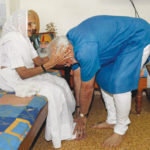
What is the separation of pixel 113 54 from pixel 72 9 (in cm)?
144

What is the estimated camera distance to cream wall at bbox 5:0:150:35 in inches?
103

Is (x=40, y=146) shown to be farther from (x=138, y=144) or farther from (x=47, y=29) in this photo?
(x=47, y=29)

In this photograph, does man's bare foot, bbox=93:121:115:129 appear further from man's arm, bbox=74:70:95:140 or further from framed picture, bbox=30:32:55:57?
framed picture, bbox=30:32:55:57

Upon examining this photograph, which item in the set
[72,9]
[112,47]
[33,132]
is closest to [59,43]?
[112,47]

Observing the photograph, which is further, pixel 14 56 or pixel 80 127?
pixel 80 127

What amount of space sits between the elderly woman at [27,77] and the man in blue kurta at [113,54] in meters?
0.19

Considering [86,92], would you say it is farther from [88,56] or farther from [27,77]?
[27,77]

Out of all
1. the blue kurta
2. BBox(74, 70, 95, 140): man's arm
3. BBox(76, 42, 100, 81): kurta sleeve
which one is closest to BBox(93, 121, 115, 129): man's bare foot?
BBox(74, 70, 95, 140): man's arm

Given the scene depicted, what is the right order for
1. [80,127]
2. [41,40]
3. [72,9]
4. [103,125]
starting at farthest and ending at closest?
[72,9] → [41,40] → [103,125] → [80,127]

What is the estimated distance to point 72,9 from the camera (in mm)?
2723

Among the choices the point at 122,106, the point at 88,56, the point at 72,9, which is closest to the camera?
the point at 88,56

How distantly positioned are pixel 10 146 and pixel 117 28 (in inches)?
39.9

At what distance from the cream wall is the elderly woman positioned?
1056mm

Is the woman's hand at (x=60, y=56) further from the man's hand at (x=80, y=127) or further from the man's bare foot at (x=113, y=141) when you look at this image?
the man's bare foot at (x=113, y=141)
